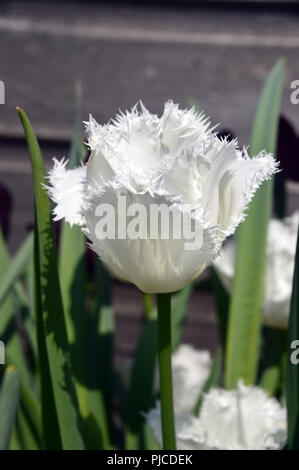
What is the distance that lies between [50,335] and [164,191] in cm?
15

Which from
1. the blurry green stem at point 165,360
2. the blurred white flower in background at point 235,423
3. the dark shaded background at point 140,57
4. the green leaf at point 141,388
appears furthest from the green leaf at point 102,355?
the dark shaded background at point 140,57

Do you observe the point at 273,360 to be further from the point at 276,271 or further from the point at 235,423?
the point at 235,423

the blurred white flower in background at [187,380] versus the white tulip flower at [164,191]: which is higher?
the white tulip flower at [164,191]

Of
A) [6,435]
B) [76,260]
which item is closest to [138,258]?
[6,435]

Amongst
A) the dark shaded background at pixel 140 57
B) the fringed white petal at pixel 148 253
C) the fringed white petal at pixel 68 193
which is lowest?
the fringed white petal at pixel 148 253

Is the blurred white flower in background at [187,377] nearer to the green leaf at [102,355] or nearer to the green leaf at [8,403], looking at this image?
the green leaf at [102,355]

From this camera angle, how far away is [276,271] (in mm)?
610

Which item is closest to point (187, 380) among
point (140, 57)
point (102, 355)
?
point (102, 355)

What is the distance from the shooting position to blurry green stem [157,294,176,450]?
0.32 metres

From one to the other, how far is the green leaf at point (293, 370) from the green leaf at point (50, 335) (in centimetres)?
15

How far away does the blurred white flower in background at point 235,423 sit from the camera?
44 cm

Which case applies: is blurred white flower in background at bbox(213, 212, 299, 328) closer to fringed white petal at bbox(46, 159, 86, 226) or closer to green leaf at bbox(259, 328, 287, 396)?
green leaf at bbox(259, 328, 287, 396)

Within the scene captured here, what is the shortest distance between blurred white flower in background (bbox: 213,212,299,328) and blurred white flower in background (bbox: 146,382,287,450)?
0.47 feet

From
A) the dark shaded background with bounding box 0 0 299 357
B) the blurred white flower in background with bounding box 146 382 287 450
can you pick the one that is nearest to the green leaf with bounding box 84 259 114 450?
the blurred white flower in background with bounding box 146 382 287 450
